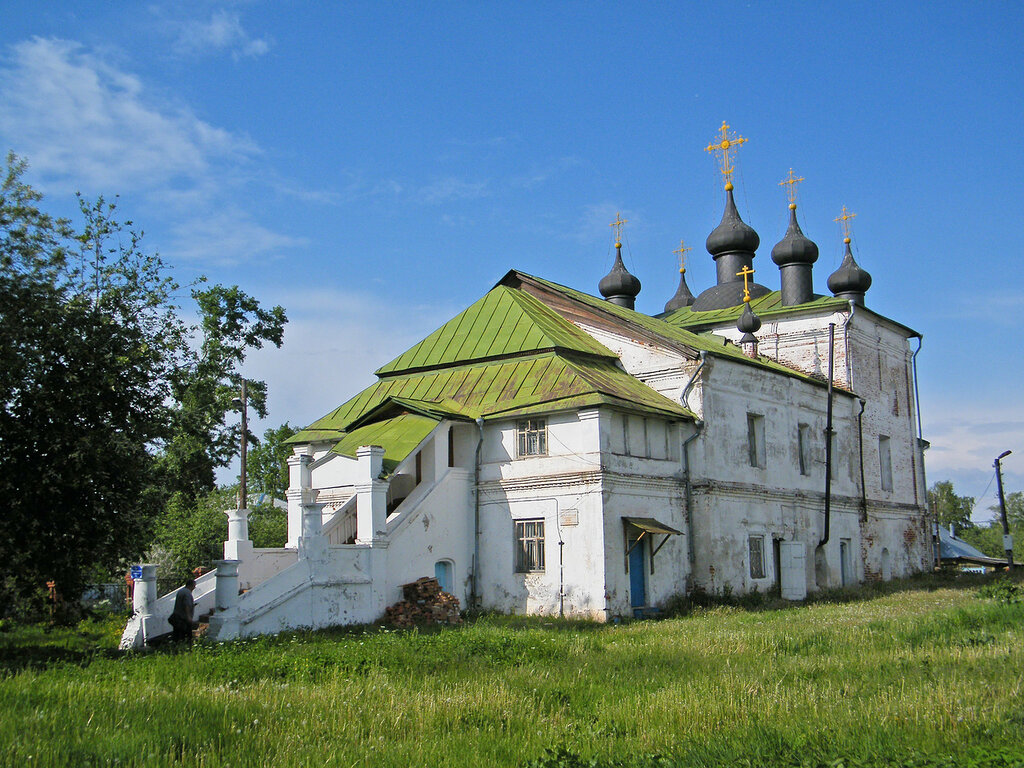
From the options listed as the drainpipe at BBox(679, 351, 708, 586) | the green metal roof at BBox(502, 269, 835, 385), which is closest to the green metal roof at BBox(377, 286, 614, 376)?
the green metal roof at BBox(502, 269, 835, 385)

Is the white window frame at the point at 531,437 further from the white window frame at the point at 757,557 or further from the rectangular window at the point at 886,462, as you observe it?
the rectangular window at the point at 886,462

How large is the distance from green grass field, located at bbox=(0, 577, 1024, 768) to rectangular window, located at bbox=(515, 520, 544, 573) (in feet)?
18.5

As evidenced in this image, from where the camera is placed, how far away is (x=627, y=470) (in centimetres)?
2122

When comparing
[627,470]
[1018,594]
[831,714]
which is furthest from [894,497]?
[831,714]

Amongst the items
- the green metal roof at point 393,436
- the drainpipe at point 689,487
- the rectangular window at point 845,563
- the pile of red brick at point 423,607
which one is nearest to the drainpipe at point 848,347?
the rectangular window at point 845,563

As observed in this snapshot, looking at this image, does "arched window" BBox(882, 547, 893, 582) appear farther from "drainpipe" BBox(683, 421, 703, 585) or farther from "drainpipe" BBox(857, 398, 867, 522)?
"drainpipe" BBox(683, 421, 703, 585)

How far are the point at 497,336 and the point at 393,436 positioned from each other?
4.74m

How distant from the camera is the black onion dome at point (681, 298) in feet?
140

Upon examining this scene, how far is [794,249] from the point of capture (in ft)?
110

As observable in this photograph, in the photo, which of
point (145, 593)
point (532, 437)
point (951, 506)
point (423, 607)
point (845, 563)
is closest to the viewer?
point (145, 593)

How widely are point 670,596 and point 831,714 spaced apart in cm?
1331

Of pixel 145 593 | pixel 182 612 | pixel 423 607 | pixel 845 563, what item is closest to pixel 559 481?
pixel 423 607

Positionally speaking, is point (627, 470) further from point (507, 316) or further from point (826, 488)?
point (826, 488)

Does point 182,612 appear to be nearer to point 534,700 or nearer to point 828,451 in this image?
point 534,700
